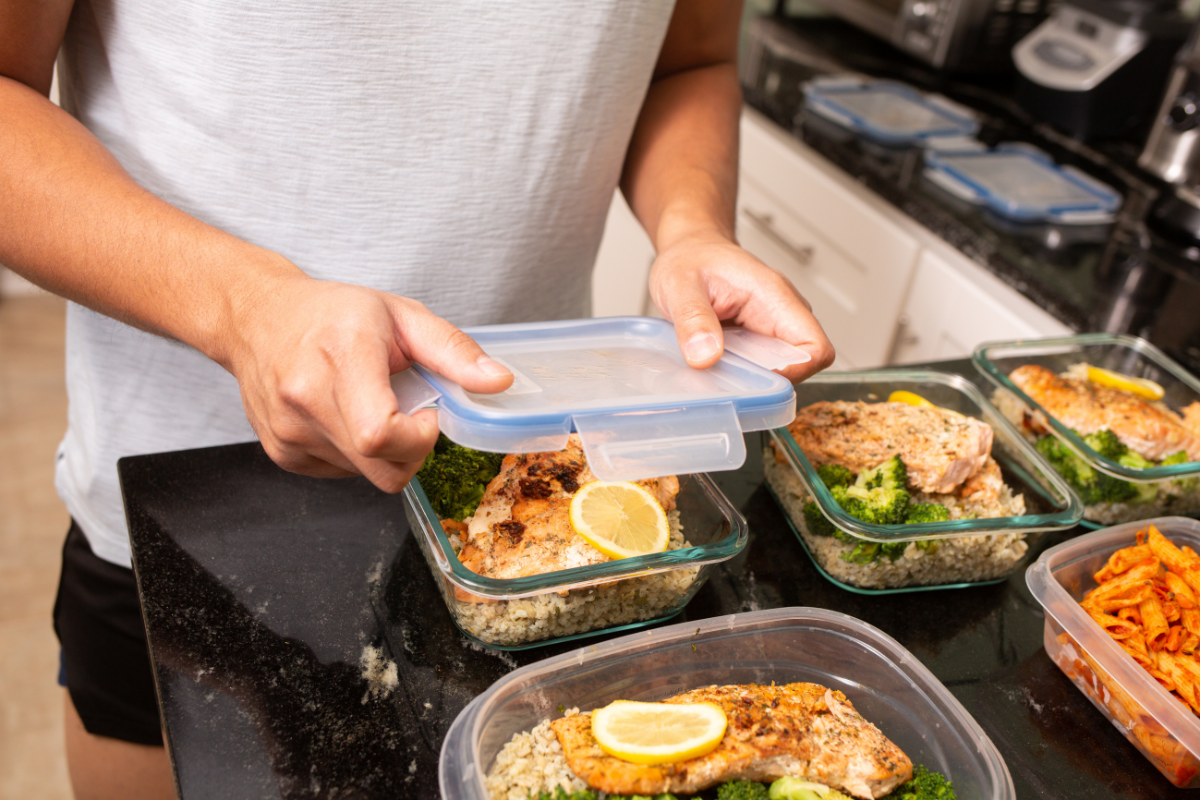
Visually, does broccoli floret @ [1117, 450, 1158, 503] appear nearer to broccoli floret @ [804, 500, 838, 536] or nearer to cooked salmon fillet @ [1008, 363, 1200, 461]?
cooked salmon fillet @ [1008, 363, 1200, 461]

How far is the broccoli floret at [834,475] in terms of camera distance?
1.04 metres

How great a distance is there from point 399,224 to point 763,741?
75cm

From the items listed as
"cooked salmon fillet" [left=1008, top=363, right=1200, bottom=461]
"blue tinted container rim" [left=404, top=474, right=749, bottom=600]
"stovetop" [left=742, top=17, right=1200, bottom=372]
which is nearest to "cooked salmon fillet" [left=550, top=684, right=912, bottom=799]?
"blue tinted container rim" [left=404, top=474, right=749, bottom=600]

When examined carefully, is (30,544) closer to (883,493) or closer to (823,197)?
(823,197)

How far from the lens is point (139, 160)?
110 cm

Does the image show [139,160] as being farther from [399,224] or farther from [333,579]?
[333,579]

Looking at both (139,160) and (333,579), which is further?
(139,160)

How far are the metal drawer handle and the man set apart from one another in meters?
1.05

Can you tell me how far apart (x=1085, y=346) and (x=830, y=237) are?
40.2 inches

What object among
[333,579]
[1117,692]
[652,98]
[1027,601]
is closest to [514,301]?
[652,98]

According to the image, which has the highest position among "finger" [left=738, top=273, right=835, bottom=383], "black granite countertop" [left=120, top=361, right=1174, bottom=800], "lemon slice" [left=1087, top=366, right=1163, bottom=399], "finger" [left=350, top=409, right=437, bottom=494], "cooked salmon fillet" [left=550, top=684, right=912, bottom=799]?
"finger" [left=738, top=273, right=835, bottom=383]

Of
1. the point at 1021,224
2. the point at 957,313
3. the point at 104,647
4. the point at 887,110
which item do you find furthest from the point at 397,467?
the point at 887,110

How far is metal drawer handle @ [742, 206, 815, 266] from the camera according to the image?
96.5 inches

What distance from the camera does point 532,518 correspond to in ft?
2.93
